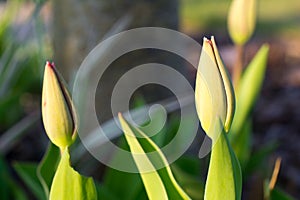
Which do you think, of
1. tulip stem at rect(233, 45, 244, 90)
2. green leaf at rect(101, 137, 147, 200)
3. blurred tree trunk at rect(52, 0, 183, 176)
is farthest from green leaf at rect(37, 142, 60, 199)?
blurred tree trunk at rect(52, 0, 183, 176)

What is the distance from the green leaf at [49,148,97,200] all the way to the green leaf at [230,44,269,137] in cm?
44

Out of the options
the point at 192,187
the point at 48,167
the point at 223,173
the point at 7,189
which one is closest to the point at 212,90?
the point at 223,173

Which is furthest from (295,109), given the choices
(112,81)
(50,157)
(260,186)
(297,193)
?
(50,157)

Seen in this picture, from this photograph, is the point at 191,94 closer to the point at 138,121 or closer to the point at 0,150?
the point at 138,121

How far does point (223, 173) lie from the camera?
58 cm

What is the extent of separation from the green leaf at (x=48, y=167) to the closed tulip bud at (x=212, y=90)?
245mm

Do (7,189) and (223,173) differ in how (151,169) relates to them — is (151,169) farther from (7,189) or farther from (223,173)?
(7,189)

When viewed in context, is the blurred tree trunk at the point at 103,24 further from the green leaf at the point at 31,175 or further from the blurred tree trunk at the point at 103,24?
the green leaf at the point at 31,175

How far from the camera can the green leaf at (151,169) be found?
0.61 metres

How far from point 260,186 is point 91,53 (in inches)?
→ 16.6

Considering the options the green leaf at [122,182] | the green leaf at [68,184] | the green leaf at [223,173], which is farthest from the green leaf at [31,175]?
the green leaf at [223,173]

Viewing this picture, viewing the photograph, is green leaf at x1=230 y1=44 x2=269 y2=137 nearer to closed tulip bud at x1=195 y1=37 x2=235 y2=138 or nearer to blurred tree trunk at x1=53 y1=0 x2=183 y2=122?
blurred tree trunk at x1=53 y1=0 x2=183 y2=122

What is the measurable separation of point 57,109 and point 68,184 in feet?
0.25

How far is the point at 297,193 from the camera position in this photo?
1.44 m
